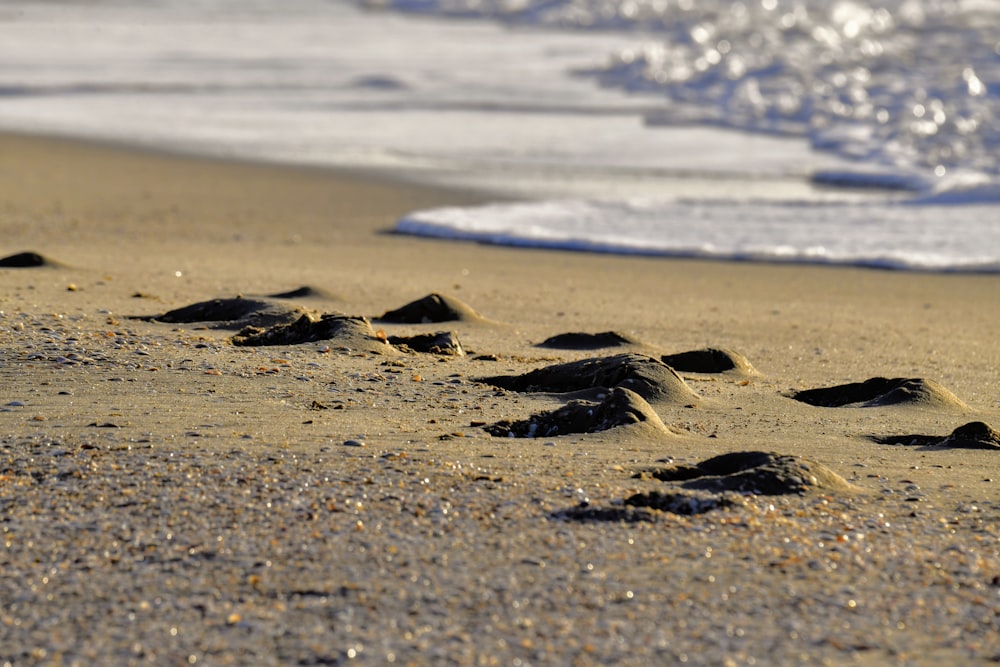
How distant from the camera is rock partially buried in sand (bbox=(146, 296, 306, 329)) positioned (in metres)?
5.65

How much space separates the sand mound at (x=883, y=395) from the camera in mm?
4875

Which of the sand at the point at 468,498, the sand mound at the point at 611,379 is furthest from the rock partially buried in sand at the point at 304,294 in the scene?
the sand mound at the point at 611,379

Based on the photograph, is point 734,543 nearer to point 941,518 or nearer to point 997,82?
point 941,518

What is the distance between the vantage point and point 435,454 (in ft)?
13.0

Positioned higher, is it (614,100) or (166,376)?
(614,100)

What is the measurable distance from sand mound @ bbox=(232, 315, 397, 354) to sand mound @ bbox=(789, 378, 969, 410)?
5.35ft

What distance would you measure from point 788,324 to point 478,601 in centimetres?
402

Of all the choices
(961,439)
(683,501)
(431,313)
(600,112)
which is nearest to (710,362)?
(961,439)

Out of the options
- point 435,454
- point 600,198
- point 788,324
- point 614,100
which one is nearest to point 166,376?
point 435,454

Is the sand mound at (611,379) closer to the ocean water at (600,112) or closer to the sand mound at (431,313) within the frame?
the sand mound at (431,313)

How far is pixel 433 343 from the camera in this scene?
5.45 meters

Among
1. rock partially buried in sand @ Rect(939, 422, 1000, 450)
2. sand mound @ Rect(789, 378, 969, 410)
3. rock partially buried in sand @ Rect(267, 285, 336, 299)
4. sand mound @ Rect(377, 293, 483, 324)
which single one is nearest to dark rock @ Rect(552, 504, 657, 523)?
rock partially buried in sand @ Rect(939, 422, 1000, 450)

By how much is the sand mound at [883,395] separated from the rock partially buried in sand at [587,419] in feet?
3.00

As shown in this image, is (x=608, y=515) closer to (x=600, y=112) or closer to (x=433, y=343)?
(x=433, y=343)
